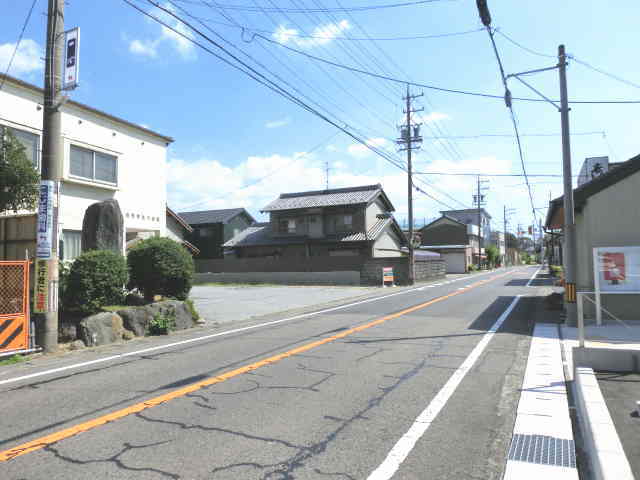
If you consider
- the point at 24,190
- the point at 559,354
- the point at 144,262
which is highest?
the point at 24,190

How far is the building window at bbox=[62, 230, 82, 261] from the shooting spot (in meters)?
13.5

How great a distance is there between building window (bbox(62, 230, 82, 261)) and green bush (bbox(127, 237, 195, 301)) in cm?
297

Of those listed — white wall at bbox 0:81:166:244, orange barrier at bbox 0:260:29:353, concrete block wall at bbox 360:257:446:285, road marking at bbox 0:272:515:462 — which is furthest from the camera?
concrete block wall at bbox 360:257:446:285

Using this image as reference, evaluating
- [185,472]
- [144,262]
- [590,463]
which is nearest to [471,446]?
[590,463]

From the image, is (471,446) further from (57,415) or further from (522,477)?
(57,415)

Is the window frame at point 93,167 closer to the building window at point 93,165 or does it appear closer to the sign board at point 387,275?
the building window at point 93,165

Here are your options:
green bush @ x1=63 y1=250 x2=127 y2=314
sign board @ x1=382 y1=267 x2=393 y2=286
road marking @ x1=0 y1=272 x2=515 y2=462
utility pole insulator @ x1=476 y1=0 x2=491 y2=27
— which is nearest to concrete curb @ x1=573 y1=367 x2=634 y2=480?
road marking @ x1=0 y1=272 x2=515 y2=462

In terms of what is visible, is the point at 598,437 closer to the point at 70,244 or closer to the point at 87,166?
the point at 70,244

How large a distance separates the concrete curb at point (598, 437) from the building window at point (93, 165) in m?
14.1

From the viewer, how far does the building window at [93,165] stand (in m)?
13.8

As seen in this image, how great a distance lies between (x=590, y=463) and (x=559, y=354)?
472cm

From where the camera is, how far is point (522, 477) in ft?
11.1

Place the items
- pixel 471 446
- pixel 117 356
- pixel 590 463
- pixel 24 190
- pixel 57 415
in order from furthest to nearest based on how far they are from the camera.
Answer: pixel 24 190, pixel 117 356, pixel 57 415, pixel 471 446, pixel 590 463

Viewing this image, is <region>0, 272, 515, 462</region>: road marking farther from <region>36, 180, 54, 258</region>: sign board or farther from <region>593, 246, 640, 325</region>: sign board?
<region>593, 246, 640, 325</region>: sign board
